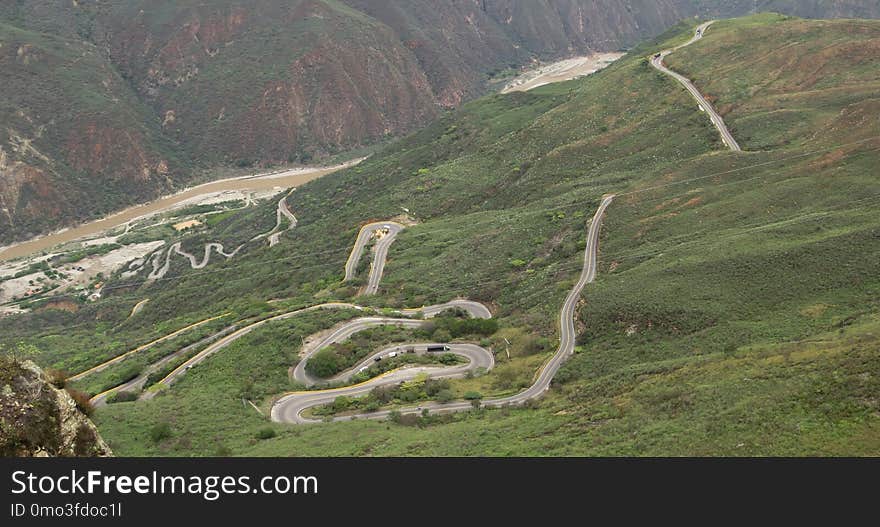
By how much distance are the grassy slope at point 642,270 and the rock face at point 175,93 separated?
5210cm

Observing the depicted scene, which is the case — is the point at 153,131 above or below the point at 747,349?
above

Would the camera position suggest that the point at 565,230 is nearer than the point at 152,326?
Yes

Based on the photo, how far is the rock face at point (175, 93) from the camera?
137m

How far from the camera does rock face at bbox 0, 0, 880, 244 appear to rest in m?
137

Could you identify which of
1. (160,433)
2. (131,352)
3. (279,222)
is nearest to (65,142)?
(279,222)

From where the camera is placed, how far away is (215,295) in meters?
82.5

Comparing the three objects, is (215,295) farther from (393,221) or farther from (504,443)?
(504,443)

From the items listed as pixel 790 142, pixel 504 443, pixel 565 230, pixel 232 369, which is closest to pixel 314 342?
pixel 232 369

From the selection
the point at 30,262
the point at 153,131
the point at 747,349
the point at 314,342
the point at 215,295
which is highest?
the point at 153,131

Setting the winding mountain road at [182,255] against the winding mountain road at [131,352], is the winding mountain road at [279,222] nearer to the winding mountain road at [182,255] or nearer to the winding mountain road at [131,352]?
the winding mountain road at [182,255]

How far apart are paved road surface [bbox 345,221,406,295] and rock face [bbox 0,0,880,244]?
3040 inches

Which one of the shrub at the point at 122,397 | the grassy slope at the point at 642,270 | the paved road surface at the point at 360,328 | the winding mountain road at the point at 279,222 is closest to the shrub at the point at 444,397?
the grassy slope at the point at 642,270

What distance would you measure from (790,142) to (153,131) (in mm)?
143022

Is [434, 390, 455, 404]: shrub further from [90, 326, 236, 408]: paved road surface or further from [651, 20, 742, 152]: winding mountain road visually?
[651, 20, 742, 152]: winding mountain road
